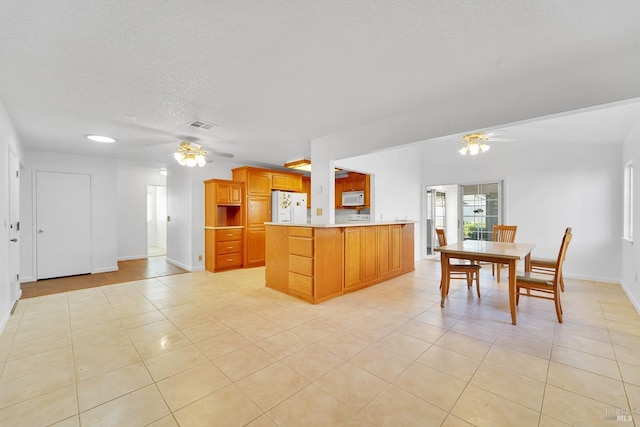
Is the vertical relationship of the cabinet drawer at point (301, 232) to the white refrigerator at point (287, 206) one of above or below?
below

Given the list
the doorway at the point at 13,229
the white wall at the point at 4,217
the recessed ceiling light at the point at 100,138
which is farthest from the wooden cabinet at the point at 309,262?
the doorway at the point at 13,229

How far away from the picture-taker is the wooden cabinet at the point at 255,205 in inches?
229

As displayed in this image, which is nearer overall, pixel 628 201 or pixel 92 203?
pixel 628 201

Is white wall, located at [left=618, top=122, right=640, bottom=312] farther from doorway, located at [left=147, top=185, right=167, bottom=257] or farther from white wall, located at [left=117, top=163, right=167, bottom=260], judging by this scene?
doorway, located at [left=147, top=185, right=167, bottom=257]

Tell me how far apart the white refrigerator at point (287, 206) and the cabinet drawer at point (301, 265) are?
7.01 ft

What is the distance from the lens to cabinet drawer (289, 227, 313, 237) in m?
3.53

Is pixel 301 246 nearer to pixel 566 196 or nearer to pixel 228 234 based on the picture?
pixel 228 234

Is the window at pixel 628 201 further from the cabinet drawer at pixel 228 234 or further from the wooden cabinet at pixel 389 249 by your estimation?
the cabinet drawer at pixel 228 234

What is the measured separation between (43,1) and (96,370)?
7.89ft

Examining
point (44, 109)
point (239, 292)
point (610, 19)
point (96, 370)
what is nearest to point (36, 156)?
point (44, 109)

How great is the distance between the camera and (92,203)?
211 inches

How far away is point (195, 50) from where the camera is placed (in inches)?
72.1

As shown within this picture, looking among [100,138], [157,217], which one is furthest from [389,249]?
[157,217]

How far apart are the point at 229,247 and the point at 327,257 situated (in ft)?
9.32
